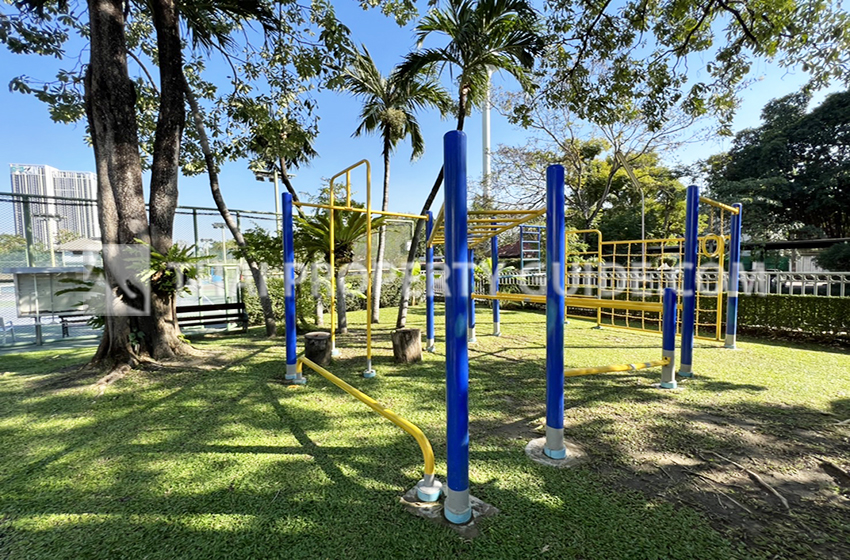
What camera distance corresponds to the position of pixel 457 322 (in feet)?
6.26

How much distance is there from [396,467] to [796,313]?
26.9 ft

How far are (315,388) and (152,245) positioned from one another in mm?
3139

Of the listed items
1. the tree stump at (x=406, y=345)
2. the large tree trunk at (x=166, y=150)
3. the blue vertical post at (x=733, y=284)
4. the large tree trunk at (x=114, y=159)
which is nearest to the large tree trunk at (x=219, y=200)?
the large tree trunk at (x=166, y=150)

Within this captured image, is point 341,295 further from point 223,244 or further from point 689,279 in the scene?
point 689,279

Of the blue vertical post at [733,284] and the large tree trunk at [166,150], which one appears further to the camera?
the blue vertical post at [733,284]

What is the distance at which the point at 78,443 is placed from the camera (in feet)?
9.73

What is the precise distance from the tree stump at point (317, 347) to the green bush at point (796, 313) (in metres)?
7.99

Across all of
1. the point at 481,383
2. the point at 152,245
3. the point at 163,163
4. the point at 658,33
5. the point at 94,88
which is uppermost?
the point at 658,33

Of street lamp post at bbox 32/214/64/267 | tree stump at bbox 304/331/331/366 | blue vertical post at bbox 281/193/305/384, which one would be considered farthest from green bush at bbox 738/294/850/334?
street lamp post at bbox 32/214/64/267

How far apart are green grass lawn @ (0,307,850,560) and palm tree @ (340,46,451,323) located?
448cm

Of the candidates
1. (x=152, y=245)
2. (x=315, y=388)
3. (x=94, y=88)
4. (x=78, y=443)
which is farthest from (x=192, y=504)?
(x=94, y=88)

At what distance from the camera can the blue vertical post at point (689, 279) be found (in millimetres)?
4277

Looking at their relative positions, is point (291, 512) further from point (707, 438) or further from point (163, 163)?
point (163, 163)

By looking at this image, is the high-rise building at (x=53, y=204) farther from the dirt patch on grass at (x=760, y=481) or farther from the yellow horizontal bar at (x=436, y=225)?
the dirt patch on grass at (x=760, y=481)
